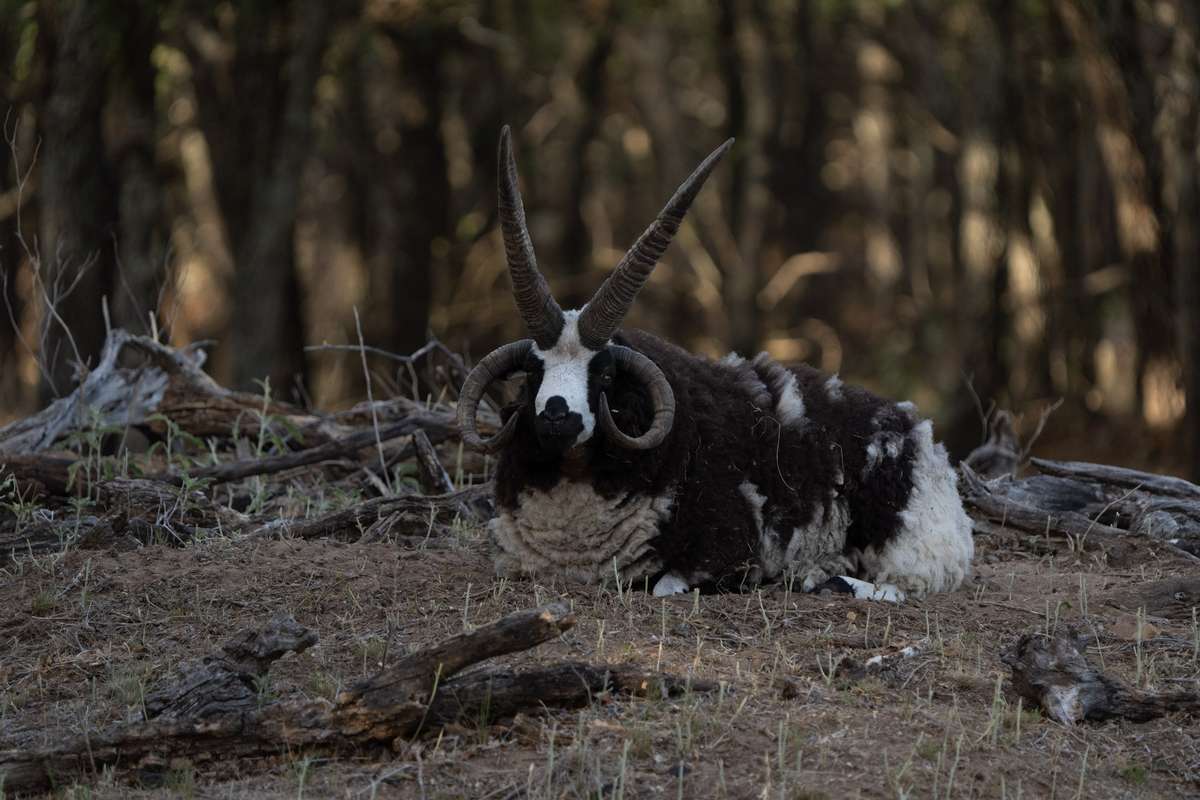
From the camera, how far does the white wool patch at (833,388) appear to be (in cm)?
921

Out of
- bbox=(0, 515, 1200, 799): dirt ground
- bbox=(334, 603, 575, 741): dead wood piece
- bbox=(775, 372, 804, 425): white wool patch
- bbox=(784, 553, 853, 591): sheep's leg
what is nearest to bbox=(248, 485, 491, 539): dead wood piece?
bbox=(0, 515, 1200, 799): dirt ground

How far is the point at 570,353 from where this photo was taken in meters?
8.44

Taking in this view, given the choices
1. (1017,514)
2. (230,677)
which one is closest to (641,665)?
(230,677)

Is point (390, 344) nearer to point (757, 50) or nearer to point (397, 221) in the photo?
point (397, 221)

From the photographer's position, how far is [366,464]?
1105 centimetres

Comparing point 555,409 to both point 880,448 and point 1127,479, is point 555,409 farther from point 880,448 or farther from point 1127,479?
point 1127,479

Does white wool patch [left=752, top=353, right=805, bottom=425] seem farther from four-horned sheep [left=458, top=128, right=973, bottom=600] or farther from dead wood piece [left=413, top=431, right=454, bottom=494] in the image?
dead wood piece [left=413, top=431, right=454, bottom=494]

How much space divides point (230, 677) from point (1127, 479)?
6.42 meters

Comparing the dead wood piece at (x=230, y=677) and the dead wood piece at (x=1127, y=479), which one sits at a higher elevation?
the dead wood piece at (x=1127, y=479)

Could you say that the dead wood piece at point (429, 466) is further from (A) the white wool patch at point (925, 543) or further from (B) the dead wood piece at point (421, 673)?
(B) the dead wood piece at point (421, 673)

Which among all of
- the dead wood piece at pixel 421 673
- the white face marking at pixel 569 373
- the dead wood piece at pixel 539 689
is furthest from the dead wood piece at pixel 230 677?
the white face marking at pixel 569 373

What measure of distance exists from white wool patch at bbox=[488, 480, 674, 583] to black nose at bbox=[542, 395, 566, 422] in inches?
21.1

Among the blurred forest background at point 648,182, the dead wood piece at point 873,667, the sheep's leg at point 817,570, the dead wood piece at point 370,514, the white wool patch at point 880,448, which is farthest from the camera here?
the blurred forest background at point 648,182

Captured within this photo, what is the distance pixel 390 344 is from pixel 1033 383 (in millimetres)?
8968
